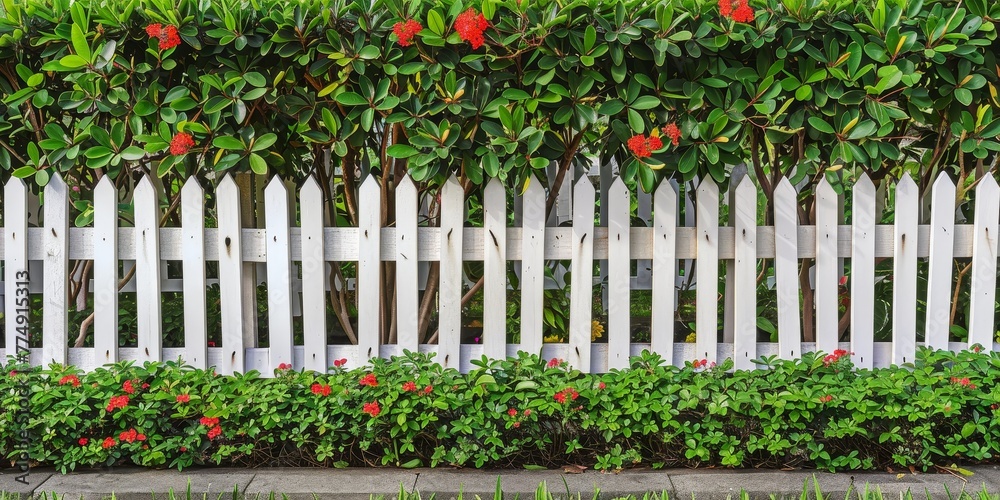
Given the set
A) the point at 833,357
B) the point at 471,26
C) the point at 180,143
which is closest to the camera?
the point at 471,26

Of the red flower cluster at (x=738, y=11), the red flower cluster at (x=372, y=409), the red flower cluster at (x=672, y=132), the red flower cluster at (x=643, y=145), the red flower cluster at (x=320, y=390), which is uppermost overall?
the red flower cluster at (x=738, y=11)

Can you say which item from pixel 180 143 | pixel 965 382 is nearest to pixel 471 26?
pixel 180 143

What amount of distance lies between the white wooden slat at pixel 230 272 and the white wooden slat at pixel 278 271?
105 millimetres

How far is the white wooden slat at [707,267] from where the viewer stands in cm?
263

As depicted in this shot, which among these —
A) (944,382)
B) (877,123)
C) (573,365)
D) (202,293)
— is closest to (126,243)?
(202,293)

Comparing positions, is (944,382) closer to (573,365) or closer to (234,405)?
(573,365)

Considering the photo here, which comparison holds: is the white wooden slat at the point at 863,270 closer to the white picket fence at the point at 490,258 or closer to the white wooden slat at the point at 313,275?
the white picket fence at the point at 490,258

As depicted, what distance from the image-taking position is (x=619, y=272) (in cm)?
265

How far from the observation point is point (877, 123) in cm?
248

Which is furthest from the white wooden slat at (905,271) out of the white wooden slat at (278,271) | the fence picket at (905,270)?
the white wooden slat at (278,271)

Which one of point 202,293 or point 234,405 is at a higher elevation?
point 202,293

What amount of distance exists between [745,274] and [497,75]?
114 centimetres

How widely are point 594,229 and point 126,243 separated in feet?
5.56

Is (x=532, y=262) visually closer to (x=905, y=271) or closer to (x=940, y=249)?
(x=905, y=271)
